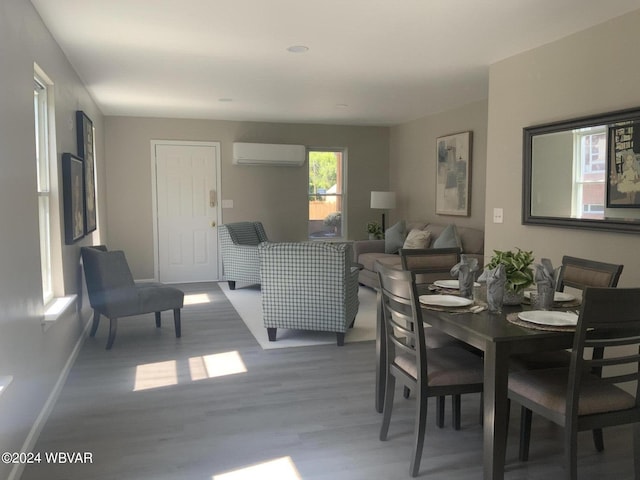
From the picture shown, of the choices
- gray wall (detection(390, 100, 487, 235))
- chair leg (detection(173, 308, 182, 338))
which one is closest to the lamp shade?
gray wall (detection(390, 100, 487, 235))

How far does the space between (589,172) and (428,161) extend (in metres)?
3.76

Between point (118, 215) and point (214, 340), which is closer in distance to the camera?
point (214, 340)

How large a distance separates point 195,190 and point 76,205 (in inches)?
141

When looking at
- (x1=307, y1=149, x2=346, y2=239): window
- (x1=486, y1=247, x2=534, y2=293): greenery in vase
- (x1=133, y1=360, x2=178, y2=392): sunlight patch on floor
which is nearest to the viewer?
(x1=486, y1=247, x2=534, y2=293): greenery in vase

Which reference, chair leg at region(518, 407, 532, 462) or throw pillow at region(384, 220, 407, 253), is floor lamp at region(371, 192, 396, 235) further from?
chair leg at region(518, 407, 532, 462)

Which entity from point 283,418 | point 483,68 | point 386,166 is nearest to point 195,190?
point 386,166

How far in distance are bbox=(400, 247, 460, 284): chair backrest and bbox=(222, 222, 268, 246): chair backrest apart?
3904mm

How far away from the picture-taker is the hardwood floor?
96.3 inches

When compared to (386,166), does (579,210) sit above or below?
below

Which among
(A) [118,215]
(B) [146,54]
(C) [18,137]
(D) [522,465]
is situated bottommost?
(D) [522,465]

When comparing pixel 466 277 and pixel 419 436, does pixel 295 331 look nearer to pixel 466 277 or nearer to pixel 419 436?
pixel 466 277

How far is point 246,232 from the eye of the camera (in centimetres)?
721

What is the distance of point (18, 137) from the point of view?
2559mm

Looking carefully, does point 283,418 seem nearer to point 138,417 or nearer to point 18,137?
point 138,417
